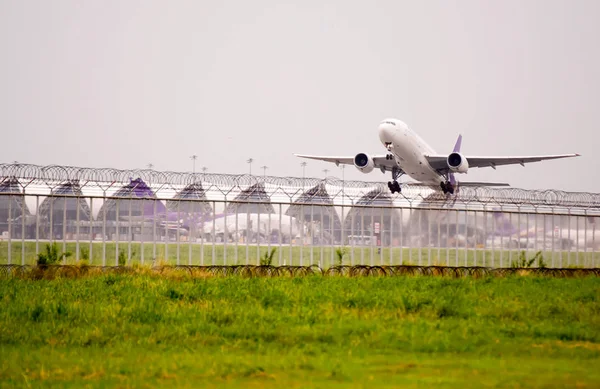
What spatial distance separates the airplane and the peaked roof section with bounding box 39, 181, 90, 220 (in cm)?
2023

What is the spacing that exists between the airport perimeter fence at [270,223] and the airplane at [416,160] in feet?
19.5

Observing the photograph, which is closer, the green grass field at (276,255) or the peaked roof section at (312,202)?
the green grass field at (276,255)

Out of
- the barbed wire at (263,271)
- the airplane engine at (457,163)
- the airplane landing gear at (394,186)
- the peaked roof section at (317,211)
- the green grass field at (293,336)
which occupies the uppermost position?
the airplane engine at (457,163)

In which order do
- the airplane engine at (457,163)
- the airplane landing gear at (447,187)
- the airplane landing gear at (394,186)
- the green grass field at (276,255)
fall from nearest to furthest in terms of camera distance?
1. the green grass field at (276,255)
2. the airplane landing gear at (394,186)
3. the airplane engine at (457,163)
4. the airplane landing gear at (447,187)

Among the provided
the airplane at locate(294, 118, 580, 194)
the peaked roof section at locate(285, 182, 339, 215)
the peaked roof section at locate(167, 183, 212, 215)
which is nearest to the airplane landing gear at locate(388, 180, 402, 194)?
the airplane at locate(294, 118, 580, 194)

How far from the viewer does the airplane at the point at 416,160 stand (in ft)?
179

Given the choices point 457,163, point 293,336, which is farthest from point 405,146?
point 293,336

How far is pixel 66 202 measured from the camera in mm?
37156

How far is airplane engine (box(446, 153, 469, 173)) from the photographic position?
56.0m

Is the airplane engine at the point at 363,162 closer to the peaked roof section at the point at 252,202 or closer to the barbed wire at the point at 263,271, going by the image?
the peaked roof section at the point at 252,202

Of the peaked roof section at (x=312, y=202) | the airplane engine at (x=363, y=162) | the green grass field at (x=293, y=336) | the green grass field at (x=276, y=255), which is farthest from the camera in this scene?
the airplane engine at (x=363, y=162)

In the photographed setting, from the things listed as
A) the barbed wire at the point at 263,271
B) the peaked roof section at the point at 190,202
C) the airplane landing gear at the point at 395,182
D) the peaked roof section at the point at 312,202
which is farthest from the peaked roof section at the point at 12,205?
the airplane landing gear at the point at 395,182

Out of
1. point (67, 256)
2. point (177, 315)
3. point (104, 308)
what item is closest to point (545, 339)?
point (177, 315)

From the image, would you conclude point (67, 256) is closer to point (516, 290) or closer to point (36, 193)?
point (36, 193)
